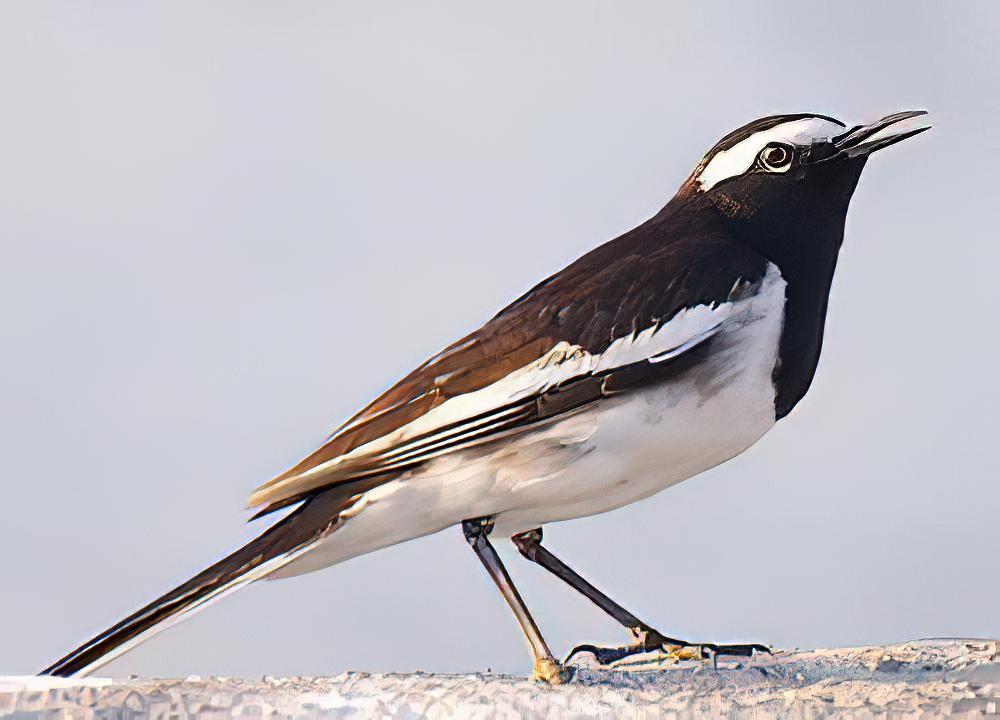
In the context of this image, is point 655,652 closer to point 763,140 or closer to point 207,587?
point 207,587

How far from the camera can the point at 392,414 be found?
4.30 m

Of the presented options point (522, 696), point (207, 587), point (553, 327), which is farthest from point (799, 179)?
point (207, 587)

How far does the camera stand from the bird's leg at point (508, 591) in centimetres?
432

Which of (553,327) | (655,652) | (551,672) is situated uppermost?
(553,327)

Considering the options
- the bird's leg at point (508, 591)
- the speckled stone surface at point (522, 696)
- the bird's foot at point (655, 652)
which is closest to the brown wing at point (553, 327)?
the bird's leg at point (508, 591)

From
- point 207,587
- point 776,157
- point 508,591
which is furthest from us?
point 776,157

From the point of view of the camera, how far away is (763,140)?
457 cm

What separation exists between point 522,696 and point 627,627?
80cm

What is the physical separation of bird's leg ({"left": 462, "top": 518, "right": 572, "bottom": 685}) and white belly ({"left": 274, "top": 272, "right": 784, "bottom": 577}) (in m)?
0.15

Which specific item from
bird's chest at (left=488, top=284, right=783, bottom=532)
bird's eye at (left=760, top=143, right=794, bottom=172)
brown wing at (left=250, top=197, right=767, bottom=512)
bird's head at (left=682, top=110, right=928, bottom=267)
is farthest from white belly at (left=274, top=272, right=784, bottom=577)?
bird's eye at (left=760, top=143, right=794, bottom=172)

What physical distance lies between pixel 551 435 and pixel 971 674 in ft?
5.24

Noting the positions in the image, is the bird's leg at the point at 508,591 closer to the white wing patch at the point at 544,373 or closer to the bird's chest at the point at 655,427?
the bird's chest at the point at 655,427

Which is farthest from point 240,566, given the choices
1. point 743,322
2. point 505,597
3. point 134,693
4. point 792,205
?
point 792,205

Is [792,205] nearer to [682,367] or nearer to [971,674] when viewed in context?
[682,367]
